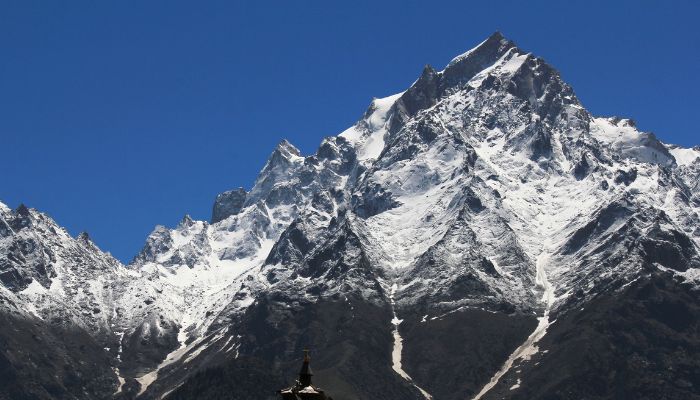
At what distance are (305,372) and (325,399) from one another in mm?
1951

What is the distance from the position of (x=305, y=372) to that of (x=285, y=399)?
1.88 metres

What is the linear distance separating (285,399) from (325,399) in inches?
93.2

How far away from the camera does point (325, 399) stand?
74562 mm

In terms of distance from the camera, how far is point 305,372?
7425 cm

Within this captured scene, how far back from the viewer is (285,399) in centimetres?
7375
